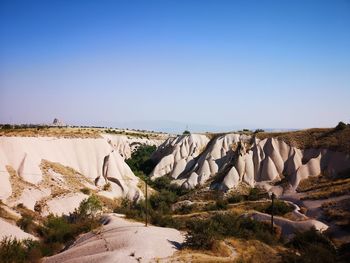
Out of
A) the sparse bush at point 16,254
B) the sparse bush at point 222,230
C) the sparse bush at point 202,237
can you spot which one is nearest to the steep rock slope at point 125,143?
the sparse bush at point 222,230

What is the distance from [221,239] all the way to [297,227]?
805 cm

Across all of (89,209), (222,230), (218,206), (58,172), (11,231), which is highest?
(58,172)

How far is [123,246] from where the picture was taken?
61.0 feet

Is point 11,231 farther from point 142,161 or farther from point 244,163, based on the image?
point 142,161

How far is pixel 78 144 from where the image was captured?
46.4 meters

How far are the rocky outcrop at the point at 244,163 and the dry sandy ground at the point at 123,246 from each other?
2405 cm

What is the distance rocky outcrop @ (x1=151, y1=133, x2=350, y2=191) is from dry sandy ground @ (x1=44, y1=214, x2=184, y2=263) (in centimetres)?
2405

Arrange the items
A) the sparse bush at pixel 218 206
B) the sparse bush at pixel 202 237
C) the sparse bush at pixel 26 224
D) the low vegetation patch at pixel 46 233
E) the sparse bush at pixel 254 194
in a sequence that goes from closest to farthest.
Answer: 1. the low vegetation patch at pixel 46 233
2. the sparse bush at pixel 202 237
3. the sparse bush at pixel 26 224
4. the sparse bush at pixel 218 206
5. the sparse bush at pixel 254 194

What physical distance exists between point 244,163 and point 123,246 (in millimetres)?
30596

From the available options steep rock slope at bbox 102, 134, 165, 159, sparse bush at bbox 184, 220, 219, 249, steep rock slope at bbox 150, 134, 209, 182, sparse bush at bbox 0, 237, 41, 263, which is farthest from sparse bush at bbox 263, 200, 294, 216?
steep rock slope at bbox 102, 134, 165, 159

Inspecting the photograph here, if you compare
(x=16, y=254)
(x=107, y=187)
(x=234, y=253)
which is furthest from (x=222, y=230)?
(x=107, y=187)

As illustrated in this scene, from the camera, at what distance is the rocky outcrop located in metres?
42.6

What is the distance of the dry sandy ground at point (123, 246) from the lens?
1681cm

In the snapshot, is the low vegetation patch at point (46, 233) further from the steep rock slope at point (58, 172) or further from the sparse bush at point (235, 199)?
the sparse bush at point (235, 199)
